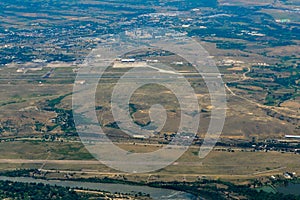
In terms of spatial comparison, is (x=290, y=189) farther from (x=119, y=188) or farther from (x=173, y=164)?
(x=119, y=188)

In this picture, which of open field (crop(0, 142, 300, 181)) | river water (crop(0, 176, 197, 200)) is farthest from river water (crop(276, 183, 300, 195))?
river water (crop(0, 176, 197, 200))

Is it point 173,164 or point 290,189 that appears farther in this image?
point 173,164

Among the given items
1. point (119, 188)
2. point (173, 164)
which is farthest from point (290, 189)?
point (119, 188)

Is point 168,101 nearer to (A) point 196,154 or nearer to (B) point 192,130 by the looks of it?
(B) point 192,130

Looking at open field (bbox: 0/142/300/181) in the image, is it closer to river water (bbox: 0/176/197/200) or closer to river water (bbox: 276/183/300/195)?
river water (bbox: 0/176/197/200)

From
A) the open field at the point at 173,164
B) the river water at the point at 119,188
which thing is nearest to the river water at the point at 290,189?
the open field at the point at 173,164

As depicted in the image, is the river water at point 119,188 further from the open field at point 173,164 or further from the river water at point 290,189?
the river water at point 290,189

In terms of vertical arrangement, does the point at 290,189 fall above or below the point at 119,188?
below

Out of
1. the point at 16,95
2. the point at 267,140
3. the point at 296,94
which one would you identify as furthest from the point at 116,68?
the point at 267,140

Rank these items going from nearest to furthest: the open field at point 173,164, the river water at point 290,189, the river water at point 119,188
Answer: the river water at point 119,188 → the river water at point 290,189 → the open field at point 173,164
